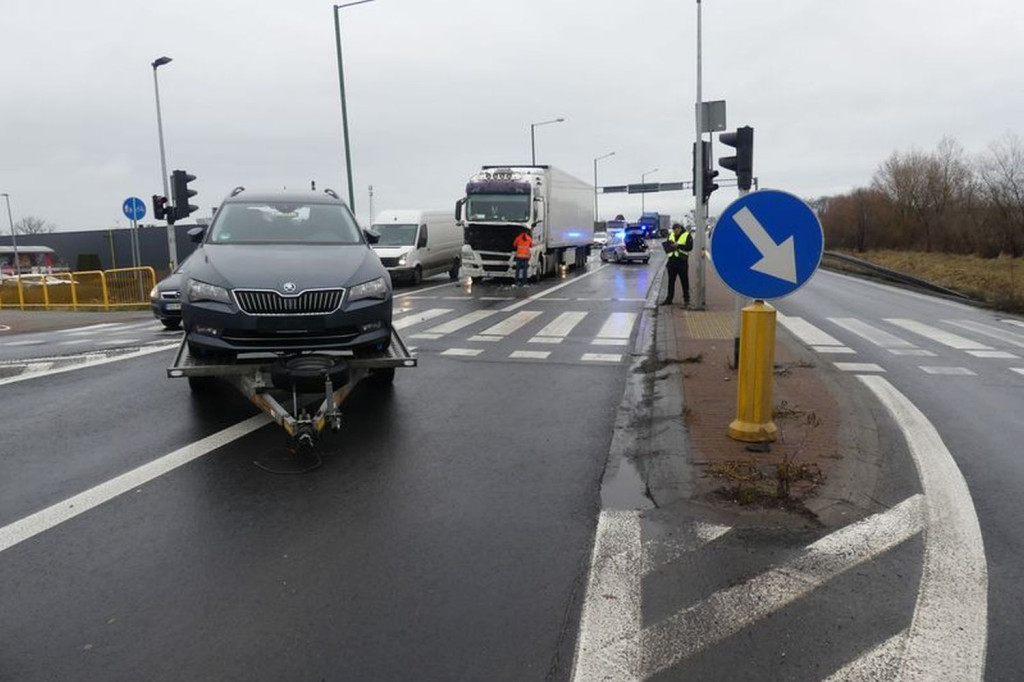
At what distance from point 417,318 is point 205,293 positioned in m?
9.13

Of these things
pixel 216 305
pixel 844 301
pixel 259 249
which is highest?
pixel 259 249

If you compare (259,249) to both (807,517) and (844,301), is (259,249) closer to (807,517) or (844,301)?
(807,517)

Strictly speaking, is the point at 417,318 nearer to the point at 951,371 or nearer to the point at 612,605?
the point at 951,371

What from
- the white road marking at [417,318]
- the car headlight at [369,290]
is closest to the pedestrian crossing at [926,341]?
the car headlight at [369,290]

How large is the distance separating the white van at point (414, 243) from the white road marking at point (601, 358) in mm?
14351

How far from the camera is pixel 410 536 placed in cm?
434

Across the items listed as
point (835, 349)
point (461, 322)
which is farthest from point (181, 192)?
point (835, 349)

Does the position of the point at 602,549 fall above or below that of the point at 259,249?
below

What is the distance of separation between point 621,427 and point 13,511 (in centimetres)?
459

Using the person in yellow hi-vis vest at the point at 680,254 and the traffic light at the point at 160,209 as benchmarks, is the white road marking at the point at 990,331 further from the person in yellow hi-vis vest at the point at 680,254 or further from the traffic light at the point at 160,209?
the traffic light at the point at 160,209

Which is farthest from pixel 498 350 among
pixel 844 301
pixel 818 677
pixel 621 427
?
pixel 844 301

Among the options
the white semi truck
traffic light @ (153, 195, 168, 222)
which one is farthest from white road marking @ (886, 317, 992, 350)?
traffic light @ (153, 195, 168, 222)

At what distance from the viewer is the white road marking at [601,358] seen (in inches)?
408

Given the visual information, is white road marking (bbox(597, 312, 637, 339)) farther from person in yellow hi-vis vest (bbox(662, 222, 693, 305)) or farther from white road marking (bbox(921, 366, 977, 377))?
white road marking (bbox(921, 366, 977, 377))
